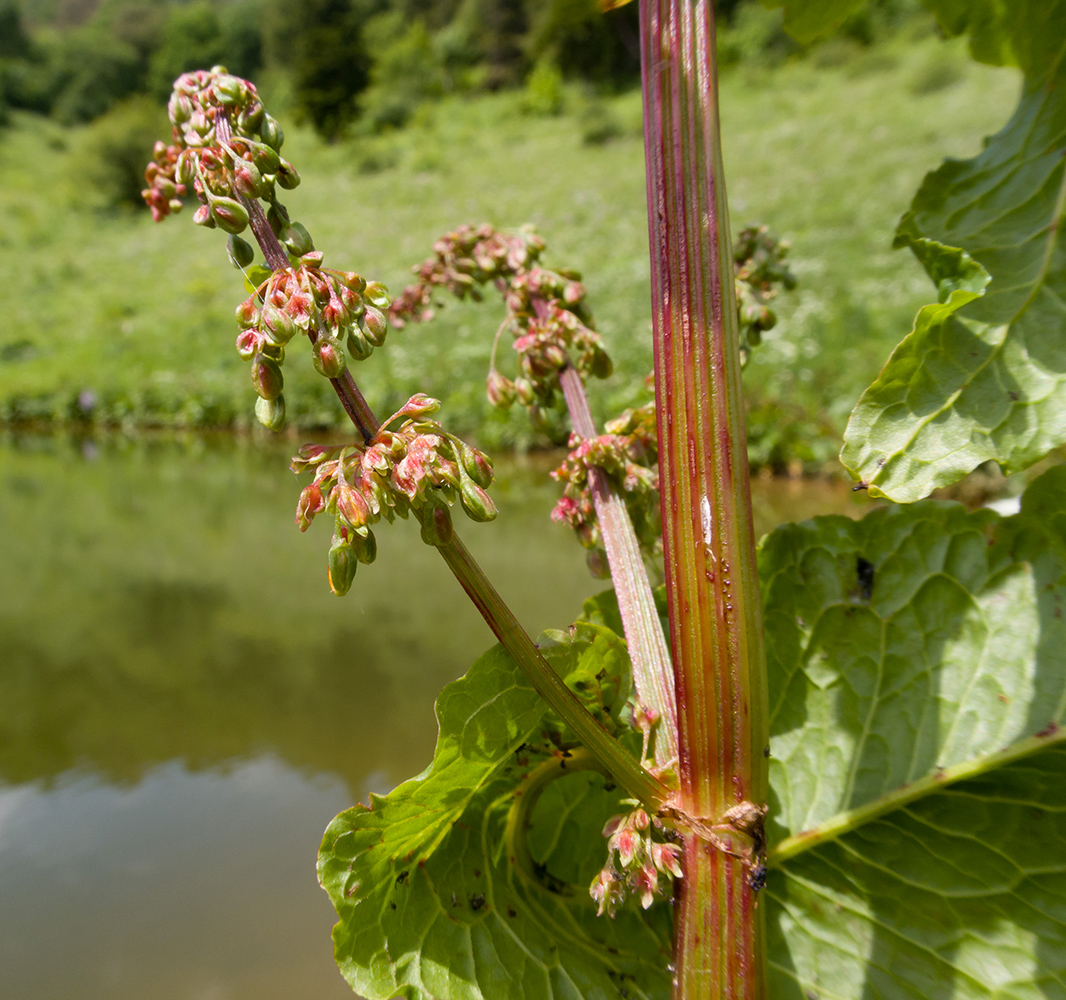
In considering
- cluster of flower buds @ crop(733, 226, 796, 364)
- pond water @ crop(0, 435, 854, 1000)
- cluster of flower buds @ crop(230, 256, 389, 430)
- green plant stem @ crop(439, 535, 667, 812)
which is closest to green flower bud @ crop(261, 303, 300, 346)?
cluster of flower buds @ crop(230, 256, 389, 430)

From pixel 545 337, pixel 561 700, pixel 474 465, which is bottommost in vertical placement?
pixel 561 700

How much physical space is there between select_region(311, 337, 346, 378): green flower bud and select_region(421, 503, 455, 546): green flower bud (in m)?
0.06

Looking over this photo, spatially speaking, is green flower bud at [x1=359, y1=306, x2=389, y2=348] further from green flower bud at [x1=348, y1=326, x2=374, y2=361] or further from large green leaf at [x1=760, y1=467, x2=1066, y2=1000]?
large green leaf at [x1=760, y1=467, x2=1066, y2=1000]

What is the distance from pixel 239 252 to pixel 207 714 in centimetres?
109

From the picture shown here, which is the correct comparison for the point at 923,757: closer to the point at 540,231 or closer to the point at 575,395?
the point at 575,395

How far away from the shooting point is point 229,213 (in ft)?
1.11

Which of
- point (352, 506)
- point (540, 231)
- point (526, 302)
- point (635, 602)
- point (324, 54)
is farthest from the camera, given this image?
point (324, 54)

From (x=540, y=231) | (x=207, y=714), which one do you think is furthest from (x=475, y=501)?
(x=540, y=231)

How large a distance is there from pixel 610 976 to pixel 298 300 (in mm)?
432

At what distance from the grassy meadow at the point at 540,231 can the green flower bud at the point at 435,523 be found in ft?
1.18

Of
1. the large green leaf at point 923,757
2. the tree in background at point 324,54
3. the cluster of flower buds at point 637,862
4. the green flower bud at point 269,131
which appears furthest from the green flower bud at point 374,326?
the tree in background at point 324,54

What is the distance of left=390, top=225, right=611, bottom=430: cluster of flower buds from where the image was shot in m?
0.53

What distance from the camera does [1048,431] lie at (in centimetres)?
43

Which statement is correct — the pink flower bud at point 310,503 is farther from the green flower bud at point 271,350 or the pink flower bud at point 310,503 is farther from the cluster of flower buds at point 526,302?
the cluster of flower buds at point 526,302
